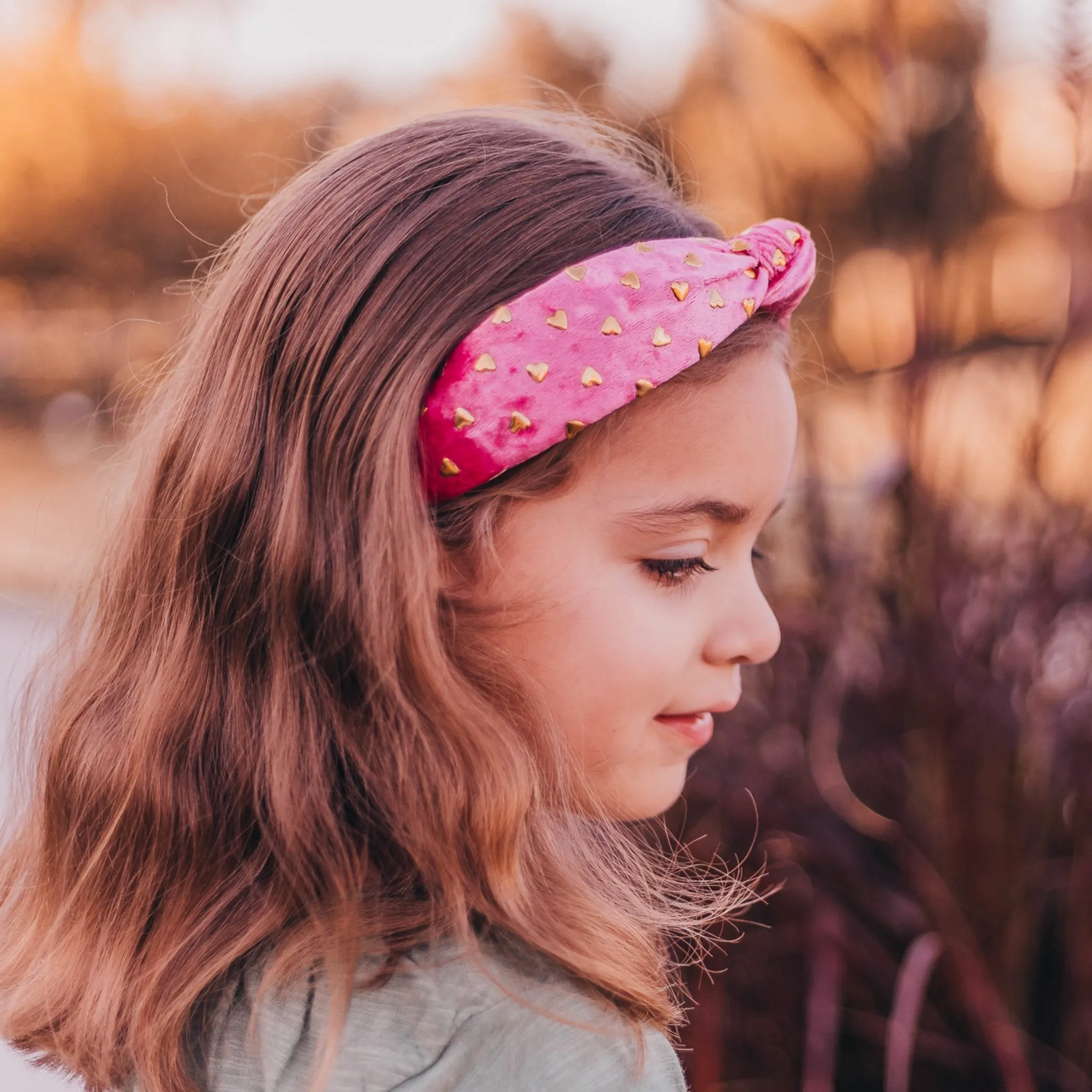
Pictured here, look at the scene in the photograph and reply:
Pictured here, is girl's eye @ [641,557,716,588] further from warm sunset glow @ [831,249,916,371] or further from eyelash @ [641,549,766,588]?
warm sunset glow @ [831,249,916,371]

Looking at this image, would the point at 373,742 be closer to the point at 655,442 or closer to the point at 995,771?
the point at 655,442

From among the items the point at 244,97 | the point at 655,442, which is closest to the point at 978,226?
the point at 655,442

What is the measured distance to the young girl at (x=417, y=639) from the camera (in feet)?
2.99

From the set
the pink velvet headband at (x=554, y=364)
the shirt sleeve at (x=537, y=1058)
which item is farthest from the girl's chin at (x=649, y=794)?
the pink velvet headband at (x=554, y=364)

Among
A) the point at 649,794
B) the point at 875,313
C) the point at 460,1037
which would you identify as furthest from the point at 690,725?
the point at 875,313

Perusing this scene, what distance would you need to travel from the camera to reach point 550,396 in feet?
3.25

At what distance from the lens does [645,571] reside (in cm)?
102

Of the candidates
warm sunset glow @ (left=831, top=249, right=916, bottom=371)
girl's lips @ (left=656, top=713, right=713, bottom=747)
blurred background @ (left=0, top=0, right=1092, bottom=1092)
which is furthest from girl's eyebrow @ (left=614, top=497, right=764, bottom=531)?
warm sunset glow @ (left=831, top=249, right=916, bottom=371)

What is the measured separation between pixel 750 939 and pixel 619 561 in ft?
4.41

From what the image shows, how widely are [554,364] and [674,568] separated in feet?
0.75

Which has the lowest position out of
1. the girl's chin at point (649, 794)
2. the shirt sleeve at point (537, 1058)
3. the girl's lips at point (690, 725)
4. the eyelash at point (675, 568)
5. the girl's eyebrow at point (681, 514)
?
the shirt sleeve at point (537, 1058)

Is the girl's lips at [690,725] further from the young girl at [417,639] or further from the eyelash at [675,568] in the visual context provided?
the eyelash at [675,568]

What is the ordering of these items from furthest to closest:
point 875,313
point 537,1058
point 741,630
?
point 875,313, point 741,630, point 537,1058

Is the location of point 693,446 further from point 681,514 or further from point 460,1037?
point 460,1037
